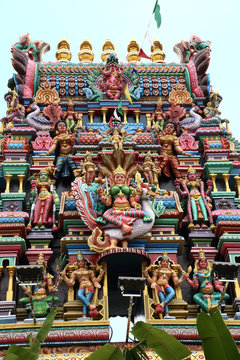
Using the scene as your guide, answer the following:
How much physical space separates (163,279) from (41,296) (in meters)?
2.33

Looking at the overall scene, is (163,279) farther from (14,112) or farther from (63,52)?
(63,52)

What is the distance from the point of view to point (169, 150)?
16406 mm

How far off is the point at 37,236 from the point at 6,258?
0.86 metres

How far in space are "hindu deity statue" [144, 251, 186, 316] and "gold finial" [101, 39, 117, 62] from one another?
7.90 m

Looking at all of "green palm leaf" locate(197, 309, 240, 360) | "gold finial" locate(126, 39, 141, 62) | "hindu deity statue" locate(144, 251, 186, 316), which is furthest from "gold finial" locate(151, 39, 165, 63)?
"green palm leaf" locate(197, 309, 240, 360)

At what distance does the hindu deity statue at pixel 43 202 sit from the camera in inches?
571

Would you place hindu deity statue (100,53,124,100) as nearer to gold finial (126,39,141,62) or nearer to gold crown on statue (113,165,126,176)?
gold finial (126,39,141,62)

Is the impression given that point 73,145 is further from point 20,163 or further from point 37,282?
point 37,282

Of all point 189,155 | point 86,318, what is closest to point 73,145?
point 189,155

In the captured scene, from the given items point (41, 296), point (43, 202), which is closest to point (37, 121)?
point (43, 202)

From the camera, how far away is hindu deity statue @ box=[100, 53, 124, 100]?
1781cm

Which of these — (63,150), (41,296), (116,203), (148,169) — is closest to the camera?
(41,296)

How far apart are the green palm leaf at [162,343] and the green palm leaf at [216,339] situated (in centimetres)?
26

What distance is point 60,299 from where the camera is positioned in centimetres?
1353
